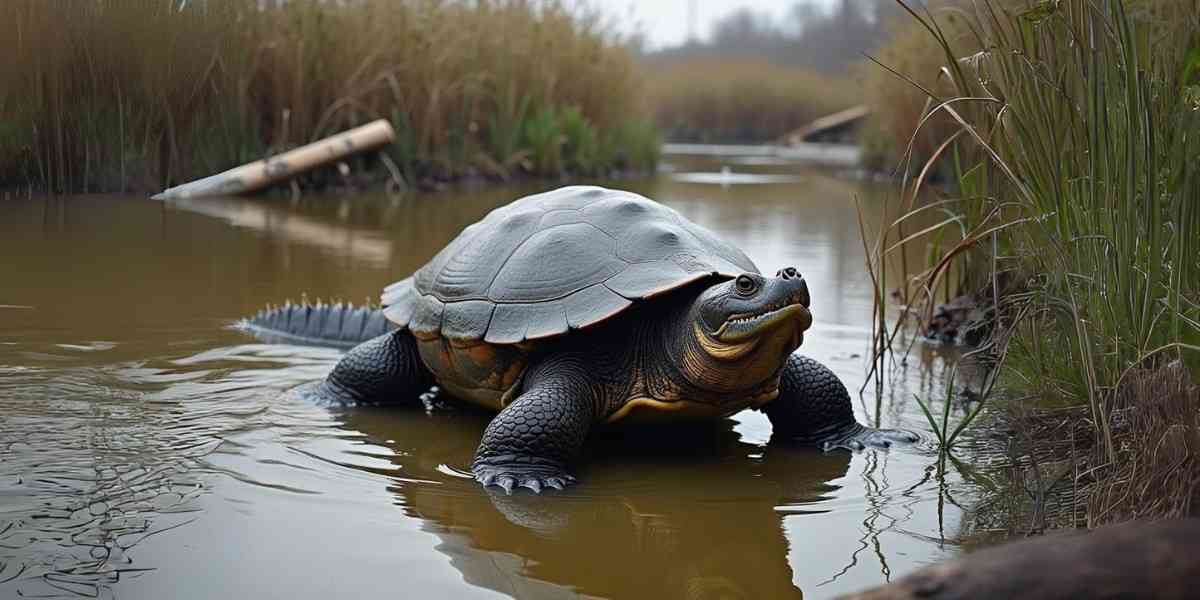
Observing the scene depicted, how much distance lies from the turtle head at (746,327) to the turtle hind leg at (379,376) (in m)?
1.04

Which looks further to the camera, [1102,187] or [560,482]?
[560,482]

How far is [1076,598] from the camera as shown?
1.34 metres

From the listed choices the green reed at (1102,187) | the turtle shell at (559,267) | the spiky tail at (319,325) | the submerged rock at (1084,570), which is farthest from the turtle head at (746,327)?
the spiky tail at (319,325)

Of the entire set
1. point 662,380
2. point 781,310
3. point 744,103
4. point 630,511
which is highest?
point 744,103

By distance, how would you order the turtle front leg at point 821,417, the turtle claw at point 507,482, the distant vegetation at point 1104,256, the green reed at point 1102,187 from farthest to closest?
1. the turtle front leg at point 821,417
2. the turtle claw at point 507,482
3. the green reed at point 1102,187
4. the distant vegetation at point 1104,256

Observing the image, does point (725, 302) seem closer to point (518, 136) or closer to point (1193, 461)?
point (1193, 461)

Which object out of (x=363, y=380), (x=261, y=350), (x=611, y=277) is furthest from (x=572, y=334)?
(x=261, y=350)

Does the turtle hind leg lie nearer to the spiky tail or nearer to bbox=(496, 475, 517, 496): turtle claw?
the spiky tail

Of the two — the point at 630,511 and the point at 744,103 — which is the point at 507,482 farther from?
the point at 744,103

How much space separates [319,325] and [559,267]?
5.00ft

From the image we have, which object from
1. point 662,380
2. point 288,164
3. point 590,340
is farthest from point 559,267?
point 288,164

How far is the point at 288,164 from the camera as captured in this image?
6.75 metres

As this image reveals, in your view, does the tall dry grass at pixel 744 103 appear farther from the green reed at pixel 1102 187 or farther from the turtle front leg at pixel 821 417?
the green reed at pixel 1102 187

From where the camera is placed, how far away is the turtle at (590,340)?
9.62 ft
